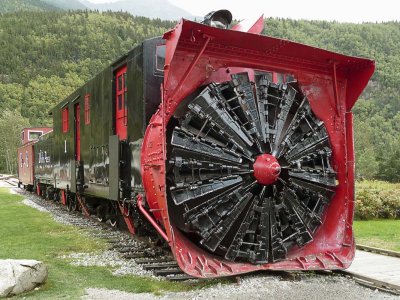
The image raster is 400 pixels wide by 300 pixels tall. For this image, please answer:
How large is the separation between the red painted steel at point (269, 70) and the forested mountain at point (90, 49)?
78234 mm

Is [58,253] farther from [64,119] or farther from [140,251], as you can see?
[64,119]

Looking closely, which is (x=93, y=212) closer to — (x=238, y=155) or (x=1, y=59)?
(x=238, y=155)

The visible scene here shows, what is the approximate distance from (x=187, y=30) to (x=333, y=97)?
2580 millimetres

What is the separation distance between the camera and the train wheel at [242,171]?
19.0 feet

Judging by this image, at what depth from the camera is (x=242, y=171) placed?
5.88 m

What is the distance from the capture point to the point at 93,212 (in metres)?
13.6

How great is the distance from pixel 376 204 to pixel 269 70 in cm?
954

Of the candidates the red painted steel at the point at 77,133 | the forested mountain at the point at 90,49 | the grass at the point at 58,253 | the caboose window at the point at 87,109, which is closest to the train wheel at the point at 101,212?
the grass at the point at 58,253

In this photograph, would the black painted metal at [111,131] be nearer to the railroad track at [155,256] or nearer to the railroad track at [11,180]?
the railroad track at [155,256]

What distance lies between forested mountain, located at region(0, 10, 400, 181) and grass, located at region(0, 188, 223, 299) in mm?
75582

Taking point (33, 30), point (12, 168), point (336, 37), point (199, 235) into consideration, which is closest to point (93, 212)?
point (199, 235)

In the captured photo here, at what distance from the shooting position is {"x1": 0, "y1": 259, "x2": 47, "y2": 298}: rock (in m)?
5.55

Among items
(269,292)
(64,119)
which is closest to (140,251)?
(269,292)

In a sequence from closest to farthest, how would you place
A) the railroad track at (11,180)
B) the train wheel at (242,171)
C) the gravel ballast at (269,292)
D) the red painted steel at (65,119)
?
the gravel ballast at (269,292), the train wheel at (242,171), the red painted steel at (65,119), the railroad track at (11,180)
